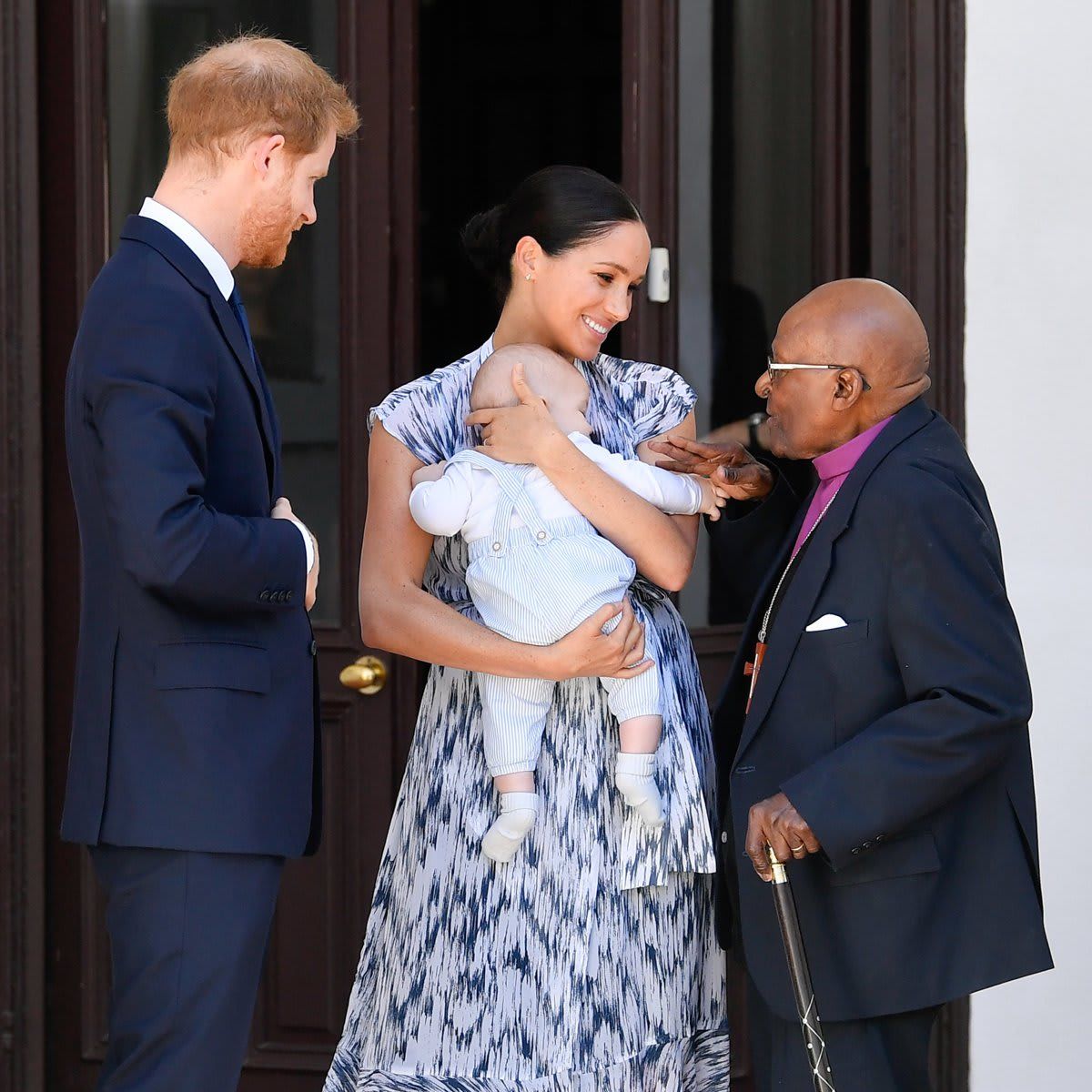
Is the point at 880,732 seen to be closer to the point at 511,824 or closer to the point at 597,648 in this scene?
the point at 597,648

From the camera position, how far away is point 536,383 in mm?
2559

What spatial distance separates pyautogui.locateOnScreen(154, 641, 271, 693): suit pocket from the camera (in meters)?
2.17

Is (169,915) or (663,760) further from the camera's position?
(663,760)

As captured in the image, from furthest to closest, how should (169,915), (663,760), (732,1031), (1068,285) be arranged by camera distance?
(732,1031) < (1068,285) < (663,760) < (169,915)

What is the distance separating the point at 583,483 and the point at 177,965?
3.04 ft

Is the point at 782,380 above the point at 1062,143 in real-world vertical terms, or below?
below

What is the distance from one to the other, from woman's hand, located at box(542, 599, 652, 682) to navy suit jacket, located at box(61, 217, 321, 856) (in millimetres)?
400

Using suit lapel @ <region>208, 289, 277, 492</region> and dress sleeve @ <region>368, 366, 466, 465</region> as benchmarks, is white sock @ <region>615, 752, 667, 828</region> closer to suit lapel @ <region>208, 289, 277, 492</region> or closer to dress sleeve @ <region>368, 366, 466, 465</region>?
dress sleeve @ <region>368, 366, 466, 465</region>

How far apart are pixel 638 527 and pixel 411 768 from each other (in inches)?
22.9

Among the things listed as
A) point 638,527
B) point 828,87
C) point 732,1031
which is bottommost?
point 732,1031

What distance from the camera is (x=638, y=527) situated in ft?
8.21

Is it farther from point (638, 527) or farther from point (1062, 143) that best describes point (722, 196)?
point (638, 527)

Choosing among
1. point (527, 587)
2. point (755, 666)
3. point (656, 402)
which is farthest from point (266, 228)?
point (755, 666)

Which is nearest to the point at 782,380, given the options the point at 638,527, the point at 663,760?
the point at 638,527
